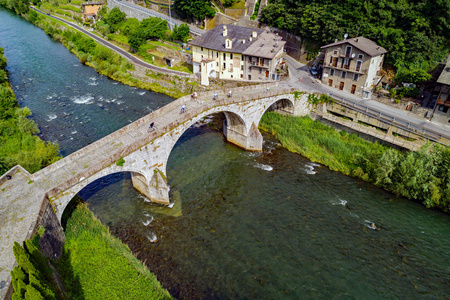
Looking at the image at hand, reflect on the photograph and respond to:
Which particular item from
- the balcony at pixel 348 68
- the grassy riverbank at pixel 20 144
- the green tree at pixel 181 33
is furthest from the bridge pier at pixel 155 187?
the green tree at pixel 181 33

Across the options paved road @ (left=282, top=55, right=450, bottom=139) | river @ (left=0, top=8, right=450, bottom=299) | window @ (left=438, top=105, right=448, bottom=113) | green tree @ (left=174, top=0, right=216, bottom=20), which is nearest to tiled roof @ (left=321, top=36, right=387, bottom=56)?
paved road @ (left=282, top=55, right=450, bottom=139)

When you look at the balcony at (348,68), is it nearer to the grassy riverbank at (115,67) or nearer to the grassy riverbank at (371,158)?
the grassy riverbank at (371,158)

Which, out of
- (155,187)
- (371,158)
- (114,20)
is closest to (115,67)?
(114,20)

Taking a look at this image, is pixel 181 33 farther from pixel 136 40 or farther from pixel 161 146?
pixel 161 146

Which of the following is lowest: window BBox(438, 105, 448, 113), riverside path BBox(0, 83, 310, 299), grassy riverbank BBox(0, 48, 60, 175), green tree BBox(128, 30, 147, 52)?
grassy riverbank BBox(0, 48, 60, 175)

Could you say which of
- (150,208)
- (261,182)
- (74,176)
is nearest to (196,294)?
(150,208)

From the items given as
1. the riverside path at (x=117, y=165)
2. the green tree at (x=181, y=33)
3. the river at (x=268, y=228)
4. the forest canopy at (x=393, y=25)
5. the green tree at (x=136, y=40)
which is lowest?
the river at (x=268, y=228)

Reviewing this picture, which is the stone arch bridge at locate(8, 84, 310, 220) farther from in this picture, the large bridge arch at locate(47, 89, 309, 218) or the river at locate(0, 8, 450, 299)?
the river at locate(0, 8, 450, 299)
